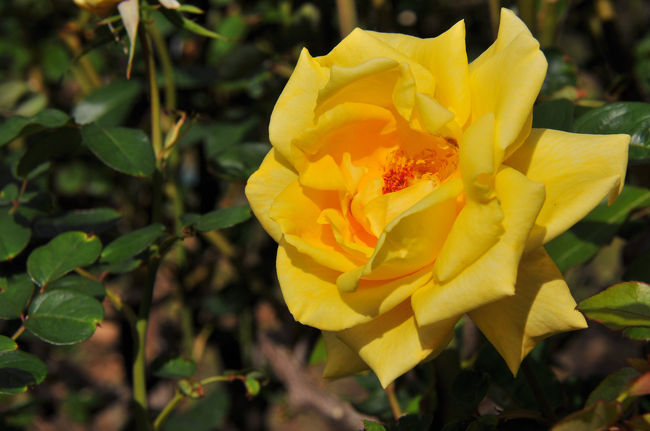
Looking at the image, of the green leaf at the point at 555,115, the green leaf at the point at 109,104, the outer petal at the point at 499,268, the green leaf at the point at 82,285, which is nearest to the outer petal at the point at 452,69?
the outer petal at the point at 499,268

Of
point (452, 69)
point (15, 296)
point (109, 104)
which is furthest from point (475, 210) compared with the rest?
point (109, 104)

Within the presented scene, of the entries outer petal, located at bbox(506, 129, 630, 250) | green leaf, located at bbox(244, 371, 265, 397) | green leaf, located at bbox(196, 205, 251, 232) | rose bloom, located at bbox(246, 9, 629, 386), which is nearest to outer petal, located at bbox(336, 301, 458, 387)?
rose bloom, located at bbox(246, 9, 629, 386)

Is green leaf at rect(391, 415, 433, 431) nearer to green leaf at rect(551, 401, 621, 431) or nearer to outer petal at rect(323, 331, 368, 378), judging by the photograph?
outer petal at rect(323, 331, 368, 378)

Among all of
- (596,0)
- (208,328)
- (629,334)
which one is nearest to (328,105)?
(629,334)

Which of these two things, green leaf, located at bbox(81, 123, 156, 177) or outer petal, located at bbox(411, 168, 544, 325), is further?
green leaf, located at bbox(81, 123, 156, 177)

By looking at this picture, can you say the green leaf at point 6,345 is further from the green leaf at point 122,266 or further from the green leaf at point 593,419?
the green leaf at point 593,419

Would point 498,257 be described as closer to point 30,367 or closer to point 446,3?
point 30,367
